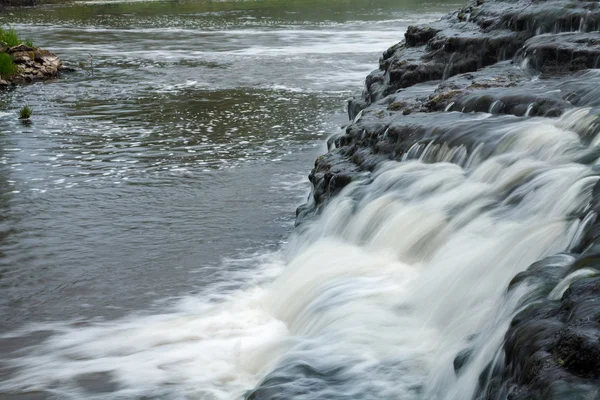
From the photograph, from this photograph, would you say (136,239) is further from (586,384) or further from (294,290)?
(586,384)

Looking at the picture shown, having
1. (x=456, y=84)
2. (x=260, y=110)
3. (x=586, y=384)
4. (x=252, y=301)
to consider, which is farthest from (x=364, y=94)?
(x=586, y=384)

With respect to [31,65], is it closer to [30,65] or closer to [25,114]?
[30,65]

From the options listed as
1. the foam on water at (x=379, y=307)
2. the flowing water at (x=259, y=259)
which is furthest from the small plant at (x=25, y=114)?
the foam on water at (x=379, y=307)

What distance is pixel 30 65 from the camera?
21.2 metres

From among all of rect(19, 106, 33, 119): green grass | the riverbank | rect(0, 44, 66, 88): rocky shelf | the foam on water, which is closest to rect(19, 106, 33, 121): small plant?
rect(19, 106, 33, 119): green grass

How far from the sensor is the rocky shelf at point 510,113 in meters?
3.92

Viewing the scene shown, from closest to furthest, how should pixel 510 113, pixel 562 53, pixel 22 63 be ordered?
pixel 510 113 < pixel 562 53 < pixel 22 63

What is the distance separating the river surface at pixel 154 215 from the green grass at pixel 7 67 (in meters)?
0.74

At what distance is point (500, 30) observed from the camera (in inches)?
468

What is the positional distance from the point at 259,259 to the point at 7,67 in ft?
45.9

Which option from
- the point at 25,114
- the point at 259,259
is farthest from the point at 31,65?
the point at 259,259

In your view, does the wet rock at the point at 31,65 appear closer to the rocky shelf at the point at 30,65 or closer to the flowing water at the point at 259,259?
the rocky shelf at the point at 30,65

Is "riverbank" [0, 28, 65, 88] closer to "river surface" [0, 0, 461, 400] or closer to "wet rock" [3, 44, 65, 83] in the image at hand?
"wet rock" [3, 44, 65, 83]

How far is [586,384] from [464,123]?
193 inches
